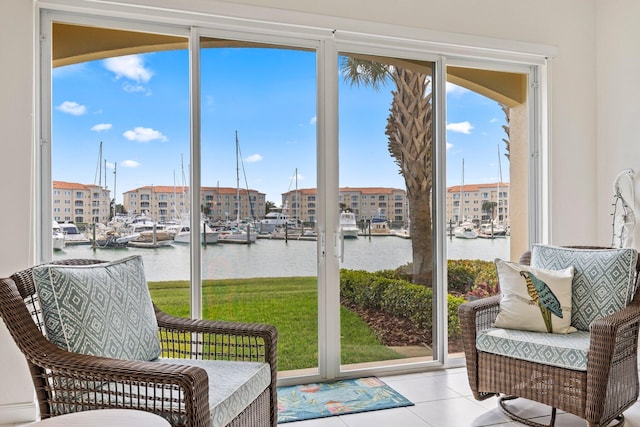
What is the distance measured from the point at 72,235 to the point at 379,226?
188 cm

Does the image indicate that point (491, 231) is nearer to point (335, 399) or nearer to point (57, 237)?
point (335, 399)

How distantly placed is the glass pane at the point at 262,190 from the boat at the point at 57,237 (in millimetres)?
771

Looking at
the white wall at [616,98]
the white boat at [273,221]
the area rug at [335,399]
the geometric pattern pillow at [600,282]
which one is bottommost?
the area rug at [335,399]

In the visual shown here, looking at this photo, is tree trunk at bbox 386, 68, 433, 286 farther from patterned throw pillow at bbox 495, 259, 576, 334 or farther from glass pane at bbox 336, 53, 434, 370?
patterned throw pillow at bbox 495, 259, 576, 334

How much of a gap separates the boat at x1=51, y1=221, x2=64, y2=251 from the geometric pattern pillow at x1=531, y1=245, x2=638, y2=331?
2812 mm

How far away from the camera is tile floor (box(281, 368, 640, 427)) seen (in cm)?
251

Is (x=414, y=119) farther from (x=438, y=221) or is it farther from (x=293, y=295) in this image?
(x=293, y=295)

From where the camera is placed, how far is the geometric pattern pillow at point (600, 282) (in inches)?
101

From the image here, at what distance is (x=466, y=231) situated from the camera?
139 inches

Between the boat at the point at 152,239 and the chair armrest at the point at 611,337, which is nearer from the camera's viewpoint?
the chair armrest at the point at 611,337

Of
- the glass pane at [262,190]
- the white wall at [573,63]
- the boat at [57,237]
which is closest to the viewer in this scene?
the boat at [57,237]

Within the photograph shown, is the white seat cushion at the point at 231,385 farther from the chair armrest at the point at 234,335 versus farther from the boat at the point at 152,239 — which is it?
the boat at the point at 152,239

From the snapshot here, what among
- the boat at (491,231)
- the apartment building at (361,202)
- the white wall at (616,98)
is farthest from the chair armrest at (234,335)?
the white wall at (616,98)

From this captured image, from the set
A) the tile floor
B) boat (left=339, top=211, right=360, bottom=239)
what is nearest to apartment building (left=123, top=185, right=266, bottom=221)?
boat (left=339, top=211, right=360, bottom=239)
